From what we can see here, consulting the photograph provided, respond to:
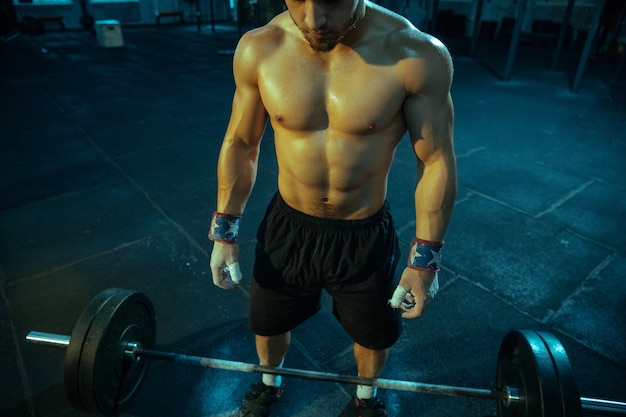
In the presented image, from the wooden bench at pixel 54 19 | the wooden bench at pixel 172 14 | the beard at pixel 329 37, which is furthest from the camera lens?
the wooden bench at pixel 172 14

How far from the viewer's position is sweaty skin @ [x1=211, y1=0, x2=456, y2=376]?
1.15 meters

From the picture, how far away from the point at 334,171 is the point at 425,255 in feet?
1.35

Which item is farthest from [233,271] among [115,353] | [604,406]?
[604,406]

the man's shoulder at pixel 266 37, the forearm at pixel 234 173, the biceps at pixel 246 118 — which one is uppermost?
the man's shoulder at pixel 266 37

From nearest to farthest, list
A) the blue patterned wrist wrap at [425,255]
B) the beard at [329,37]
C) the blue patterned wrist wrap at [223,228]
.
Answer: the beard at [329,37] → the blue patterned wrist wrap at [425,255] → the blue patterned wrist wrap at [223,228]

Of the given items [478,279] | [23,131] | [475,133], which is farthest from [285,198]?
[23,131]

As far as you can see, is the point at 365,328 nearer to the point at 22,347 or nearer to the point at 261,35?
the point at 261,35

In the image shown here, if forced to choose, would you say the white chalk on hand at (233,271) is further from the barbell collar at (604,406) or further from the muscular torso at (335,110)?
the barbell collar at (604,406)

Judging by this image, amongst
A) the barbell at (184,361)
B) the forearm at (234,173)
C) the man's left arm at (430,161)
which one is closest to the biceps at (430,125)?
the man's left arm at (430,161)

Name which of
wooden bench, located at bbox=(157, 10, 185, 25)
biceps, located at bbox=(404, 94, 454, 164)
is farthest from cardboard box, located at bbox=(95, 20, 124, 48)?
biceps, located at bbox=(404, 94, 454, 164)

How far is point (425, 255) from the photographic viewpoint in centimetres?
136

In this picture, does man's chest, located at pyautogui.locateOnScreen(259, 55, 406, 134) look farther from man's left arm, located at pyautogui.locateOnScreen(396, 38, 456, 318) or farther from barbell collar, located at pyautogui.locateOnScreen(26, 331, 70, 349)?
barbell collar, located at pyautogui.locateOnScreen(26, 331, 70, 349)

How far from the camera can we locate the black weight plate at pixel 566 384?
45.5 inches

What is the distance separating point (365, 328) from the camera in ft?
5.05
